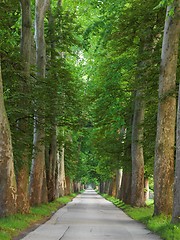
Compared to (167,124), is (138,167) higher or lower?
lower

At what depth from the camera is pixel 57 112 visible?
A: 63.3ft

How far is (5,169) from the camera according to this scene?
1489 cm

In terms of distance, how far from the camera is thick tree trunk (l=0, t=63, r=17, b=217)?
14.7 metres

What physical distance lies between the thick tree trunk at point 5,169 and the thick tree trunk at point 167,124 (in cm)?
525

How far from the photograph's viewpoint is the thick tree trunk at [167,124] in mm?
16781

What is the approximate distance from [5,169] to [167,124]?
5.92 m

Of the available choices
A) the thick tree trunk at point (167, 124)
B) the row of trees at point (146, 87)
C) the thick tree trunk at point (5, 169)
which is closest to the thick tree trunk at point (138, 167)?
the row of trees at point (146, 87)

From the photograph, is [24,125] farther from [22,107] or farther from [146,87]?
[146,87]

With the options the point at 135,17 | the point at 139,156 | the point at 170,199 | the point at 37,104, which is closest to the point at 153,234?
the point at 170,199

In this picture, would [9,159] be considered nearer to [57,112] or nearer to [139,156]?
[57,112]

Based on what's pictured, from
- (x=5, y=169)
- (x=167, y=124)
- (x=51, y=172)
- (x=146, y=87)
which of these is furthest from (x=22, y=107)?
(x=51, y=172)

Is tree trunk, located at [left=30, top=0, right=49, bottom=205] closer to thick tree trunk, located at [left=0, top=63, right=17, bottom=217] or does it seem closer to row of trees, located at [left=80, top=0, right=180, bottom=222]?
row of trees, located at [left=80, top=0, right=180, bottom=222]

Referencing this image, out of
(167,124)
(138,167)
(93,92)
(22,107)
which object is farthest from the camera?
(93,92)

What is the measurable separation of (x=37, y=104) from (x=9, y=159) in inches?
135
